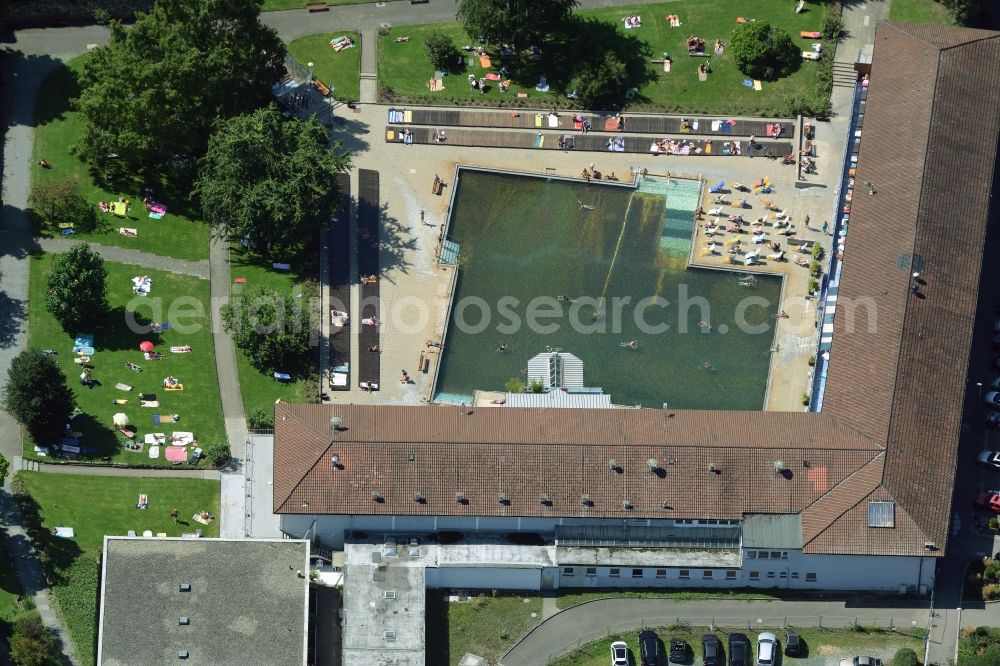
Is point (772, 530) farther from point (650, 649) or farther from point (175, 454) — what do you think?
point (175, 454)

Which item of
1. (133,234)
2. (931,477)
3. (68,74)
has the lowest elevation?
(931,477)

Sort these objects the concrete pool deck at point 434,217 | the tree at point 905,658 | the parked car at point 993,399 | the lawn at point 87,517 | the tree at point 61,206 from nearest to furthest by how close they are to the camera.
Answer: the tree at point 905,658
the lawn at point 87,517
the parked car at point 993,399
the concrete pool deck at point 434,217
the tree at point 61,206

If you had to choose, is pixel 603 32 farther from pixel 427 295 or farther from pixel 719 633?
pixel 719 633

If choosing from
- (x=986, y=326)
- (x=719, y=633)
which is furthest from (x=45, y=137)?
(x=986, y=326)

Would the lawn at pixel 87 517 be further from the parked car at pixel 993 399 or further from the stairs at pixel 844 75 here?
the stairs at pixel 844 75

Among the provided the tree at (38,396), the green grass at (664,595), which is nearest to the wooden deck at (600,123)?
the tree at (38,396)

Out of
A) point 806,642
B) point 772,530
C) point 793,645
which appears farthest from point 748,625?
point 772,530
